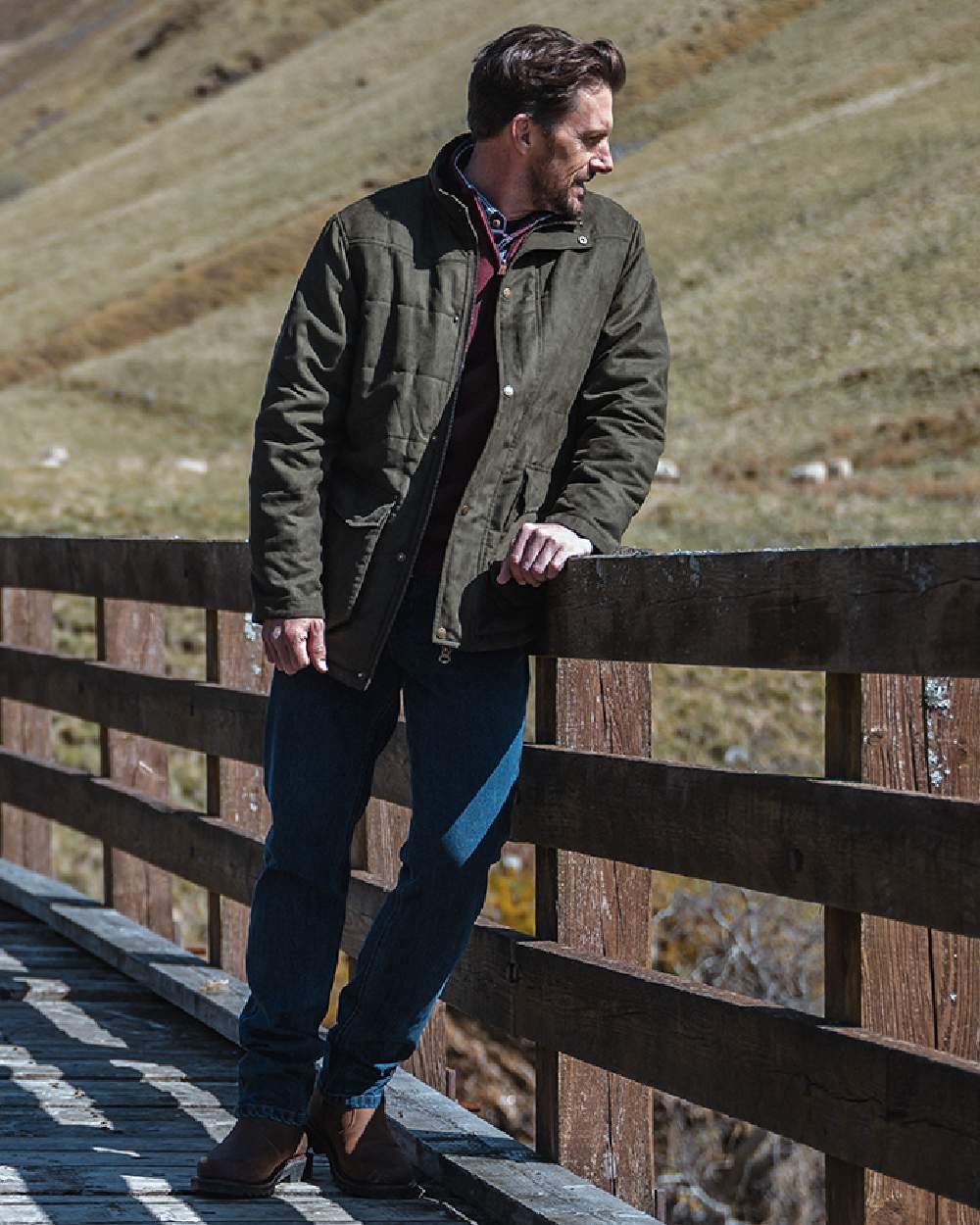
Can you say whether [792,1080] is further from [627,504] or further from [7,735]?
[7,735]

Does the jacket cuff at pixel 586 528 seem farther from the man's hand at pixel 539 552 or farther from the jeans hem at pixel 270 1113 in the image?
the jeans hem at pixel 270 1113

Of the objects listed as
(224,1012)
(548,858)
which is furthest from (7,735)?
(548,858)

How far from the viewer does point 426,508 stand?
3572mm

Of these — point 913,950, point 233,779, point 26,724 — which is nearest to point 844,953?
point 913,950

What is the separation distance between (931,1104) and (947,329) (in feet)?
148

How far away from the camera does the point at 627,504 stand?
12.3 ft

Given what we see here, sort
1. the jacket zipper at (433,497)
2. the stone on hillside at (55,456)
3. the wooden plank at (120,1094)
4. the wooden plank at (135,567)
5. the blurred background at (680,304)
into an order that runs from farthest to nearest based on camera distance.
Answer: the stone on hillside at (55,456), the blurred background at (680,304), the wooden plank at (135,567), the wooden plank at (120,1094), the jacket zipper at (433,497)

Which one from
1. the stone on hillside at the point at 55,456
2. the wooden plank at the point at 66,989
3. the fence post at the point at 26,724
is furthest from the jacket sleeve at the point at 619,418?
the stone on hillside at the point at 55,456

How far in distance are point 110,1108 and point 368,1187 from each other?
807 mm

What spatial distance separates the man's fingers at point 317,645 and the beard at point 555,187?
80cm

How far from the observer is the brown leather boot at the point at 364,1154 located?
378 cm

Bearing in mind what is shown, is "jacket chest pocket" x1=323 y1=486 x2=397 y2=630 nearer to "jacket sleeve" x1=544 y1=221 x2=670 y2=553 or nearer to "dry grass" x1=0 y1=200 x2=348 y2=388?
"jacket sleeve" x1=544 y1=221 x2=670 y2=553

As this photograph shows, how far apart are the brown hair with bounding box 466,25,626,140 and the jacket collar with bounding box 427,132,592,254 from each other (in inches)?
4.0

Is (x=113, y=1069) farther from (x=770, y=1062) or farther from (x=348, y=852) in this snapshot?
(x=770, y=1062)
